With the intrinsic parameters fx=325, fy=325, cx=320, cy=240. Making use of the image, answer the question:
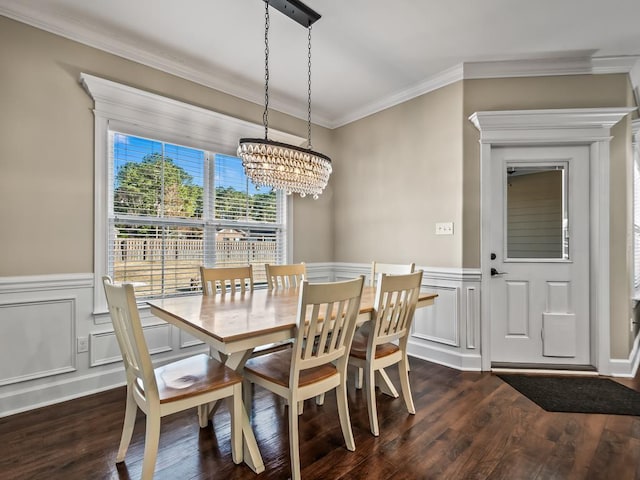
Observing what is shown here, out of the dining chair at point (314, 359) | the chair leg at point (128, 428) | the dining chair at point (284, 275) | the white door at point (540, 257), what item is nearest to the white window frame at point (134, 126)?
the chair leg at point (128, 428)

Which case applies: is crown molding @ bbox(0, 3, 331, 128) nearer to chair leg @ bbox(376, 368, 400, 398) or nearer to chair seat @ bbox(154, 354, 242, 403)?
chair seat @ bbox(154, 354, 242, 403)

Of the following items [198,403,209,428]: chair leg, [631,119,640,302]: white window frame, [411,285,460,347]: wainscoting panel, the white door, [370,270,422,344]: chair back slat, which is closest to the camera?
[370,270,422,344]: chair back slat

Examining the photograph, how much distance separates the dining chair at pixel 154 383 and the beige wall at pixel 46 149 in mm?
1158

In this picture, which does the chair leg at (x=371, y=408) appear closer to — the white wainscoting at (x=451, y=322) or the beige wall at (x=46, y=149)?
the white wainscoting at (x=451, y=322)

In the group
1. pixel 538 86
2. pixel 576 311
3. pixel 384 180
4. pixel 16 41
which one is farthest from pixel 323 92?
pixel 576 311

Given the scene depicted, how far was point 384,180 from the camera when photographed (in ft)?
12.4

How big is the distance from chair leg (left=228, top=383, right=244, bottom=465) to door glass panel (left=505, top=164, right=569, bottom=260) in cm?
272

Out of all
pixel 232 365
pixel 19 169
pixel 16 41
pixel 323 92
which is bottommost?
pixel 232 365

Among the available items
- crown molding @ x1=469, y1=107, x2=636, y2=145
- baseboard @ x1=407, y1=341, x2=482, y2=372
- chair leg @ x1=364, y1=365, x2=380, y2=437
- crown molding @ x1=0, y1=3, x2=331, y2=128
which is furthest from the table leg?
crown molding @ x1=469, y1=107, x2=636, y2=145

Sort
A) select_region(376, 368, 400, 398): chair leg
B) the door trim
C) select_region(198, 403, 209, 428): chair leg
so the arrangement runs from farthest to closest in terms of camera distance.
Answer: the door trim < select_region(376, 368, 400, 398): chair leg < select_region(198, 403, 209, 428): chair leg

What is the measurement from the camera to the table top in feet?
5.11

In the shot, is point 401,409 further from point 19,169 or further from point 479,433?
point 19,169

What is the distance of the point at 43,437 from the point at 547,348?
3.92 m

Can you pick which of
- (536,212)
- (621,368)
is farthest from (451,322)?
(621,368)
